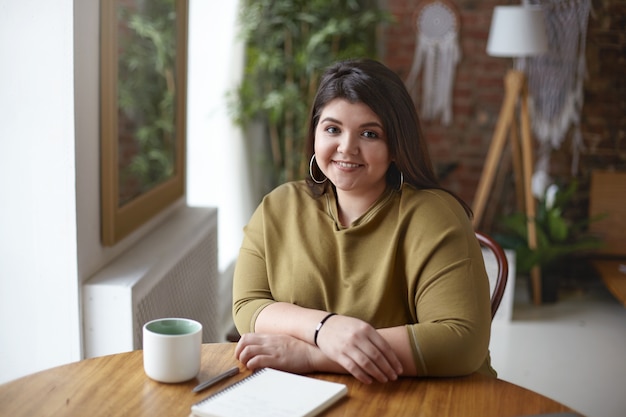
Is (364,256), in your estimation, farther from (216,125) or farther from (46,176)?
(216,125)

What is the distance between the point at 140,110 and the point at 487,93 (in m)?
2.71

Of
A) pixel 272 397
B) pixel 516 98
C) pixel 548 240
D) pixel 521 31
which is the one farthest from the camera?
pixel 548 240

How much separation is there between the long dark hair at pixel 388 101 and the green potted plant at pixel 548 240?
268 centimetres

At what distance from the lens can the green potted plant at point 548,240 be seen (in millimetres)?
4184

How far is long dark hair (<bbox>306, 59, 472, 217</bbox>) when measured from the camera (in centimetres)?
158

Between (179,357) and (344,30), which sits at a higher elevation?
(344,30)

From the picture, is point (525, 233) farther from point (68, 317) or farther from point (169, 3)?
point (68, 317)

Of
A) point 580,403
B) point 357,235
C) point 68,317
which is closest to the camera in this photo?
point 357,235

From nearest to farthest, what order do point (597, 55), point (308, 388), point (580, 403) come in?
point (308, 388)
point (580, 403)
point (597, 55)

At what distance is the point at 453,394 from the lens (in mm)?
1364

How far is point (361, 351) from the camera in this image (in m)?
1.40

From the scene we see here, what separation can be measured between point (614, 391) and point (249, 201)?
2.01 meters

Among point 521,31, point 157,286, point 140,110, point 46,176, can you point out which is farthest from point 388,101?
point 521,31

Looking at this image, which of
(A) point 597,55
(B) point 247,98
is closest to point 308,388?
(B) point 247,98
